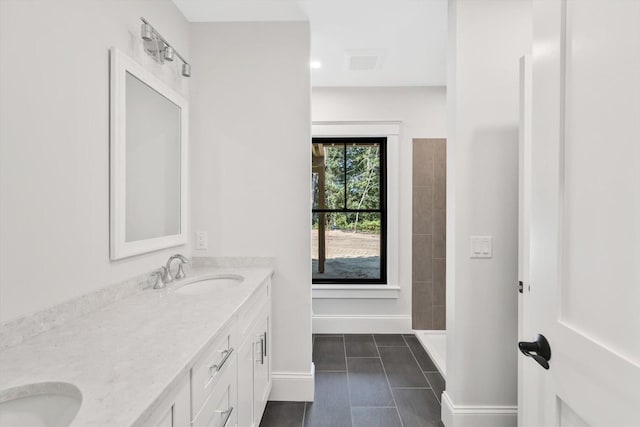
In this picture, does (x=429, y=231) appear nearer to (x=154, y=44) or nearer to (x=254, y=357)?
(x=254, y=357)

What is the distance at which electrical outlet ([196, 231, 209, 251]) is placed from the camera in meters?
2.31

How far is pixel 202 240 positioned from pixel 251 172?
0.58m

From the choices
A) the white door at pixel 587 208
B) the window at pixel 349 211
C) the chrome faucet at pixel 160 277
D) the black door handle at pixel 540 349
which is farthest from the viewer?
the window at pixel 349 211

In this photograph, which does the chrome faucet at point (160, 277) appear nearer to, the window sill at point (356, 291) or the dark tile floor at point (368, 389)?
the dark tile floor at point (368, 389)

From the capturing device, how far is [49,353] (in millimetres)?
937

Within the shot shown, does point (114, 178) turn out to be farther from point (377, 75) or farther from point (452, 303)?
point (377, 75)

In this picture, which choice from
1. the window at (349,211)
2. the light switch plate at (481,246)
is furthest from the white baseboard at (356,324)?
→ the light switch plate at (481,246)

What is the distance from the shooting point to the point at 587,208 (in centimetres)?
71

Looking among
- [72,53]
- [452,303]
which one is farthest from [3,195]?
[452,303]

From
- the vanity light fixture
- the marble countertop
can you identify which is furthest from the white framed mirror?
the marble countertop

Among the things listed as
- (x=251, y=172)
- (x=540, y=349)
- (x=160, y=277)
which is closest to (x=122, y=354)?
(x=160, y=277)

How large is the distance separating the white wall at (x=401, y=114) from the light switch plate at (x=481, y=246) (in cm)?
153

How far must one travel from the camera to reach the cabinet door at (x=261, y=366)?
5.93ft

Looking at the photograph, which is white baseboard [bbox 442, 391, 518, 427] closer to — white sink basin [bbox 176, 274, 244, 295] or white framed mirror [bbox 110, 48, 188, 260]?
white sink basin [bbox 176, 274, 244, 295]
